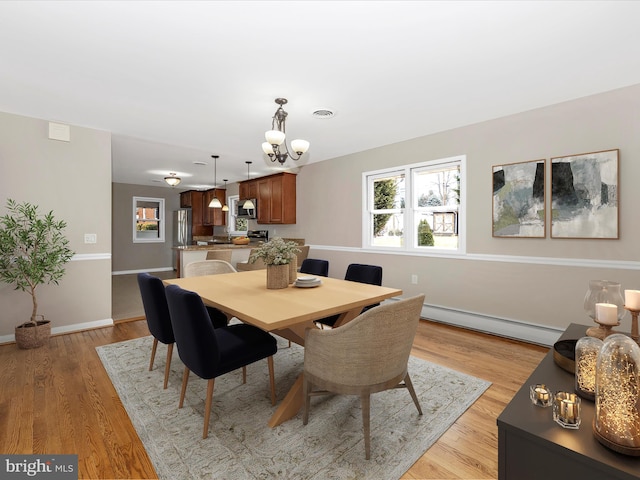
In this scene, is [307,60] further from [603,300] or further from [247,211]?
[247,211]

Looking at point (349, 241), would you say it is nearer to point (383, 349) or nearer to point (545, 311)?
point (545, 311)

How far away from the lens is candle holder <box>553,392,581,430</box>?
0.85m

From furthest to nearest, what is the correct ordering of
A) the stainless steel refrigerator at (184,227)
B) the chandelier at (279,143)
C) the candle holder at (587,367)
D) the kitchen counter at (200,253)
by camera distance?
the stainless steel refrigerator at (184,227) → the kitchen counter at (200,253) → the chandelier at (279,143) → the candle holder at (587,367)

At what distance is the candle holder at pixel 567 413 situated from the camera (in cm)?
85

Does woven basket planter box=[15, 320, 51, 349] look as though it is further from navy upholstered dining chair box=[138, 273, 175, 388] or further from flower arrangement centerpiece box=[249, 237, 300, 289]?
flower arrangement centerpiece box=[249, 237, 300, 289]

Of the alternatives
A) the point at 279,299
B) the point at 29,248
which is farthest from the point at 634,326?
the point at 29,248

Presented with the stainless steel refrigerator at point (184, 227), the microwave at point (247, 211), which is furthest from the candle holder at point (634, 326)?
the stainless steel refrigerator at point (184, 227)

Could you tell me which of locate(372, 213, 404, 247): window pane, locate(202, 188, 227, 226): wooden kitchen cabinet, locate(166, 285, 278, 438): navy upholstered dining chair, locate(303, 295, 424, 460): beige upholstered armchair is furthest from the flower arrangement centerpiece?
locate(202, 188, 227, 226): wooden kitchen cabinet

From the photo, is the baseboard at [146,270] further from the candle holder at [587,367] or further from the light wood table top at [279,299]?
the candle holder at [587,367]

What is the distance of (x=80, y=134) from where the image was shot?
3.63 metres

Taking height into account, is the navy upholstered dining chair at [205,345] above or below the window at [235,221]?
below

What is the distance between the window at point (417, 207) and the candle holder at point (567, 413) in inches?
121

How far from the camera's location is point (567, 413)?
860 mm

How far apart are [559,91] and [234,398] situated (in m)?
3.74
